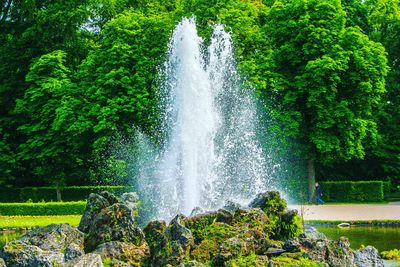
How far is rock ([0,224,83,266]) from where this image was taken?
14.8 metres

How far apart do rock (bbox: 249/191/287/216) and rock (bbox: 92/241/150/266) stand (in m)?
3.96

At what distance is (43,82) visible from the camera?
46156 millimetres

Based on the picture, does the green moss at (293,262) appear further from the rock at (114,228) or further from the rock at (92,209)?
the rock at (92,209)

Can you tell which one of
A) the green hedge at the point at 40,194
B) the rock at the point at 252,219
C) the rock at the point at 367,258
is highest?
the green hedge at the point at 40,194

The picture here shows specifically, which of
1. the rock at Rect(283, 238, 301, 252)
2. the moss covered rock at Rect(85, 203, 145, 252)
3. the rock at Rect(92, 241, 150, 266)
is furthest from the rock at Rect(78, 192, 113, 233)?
the rock at Rect(283, 238, 301, 252)

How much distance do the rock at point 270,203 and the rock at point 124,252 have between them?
3.96m

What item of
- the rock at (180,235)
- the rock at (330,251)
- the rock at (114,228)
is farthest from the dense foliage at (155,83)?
the rock at (180,235)

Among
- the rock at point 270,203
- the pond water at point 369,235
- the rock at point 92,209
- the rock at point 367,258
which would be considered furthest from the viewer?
the pond water at point 369,235

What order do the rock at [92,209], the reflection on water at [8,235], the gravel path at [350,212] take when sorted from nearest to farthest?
the rock at [92,209] < the reflection on water at [8,235] < the gravel path at [350,212]

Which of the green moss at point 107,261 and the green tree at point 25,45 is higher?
the green tree at point 25,45

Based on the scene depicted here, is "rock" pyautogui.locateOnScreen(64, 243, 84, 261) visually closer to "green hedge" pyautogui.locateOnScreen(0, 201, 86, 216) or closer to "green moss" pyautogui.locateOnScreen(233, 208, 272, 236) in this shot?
"green moss" pyautogui.locateOnScreen(233, 208, 272, 236)

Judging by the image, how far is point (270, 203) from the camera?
19297 mm

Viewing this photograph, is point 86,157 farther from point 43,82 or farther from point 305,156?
point 305,156

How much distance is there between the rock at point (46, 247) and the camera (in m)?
14.8
